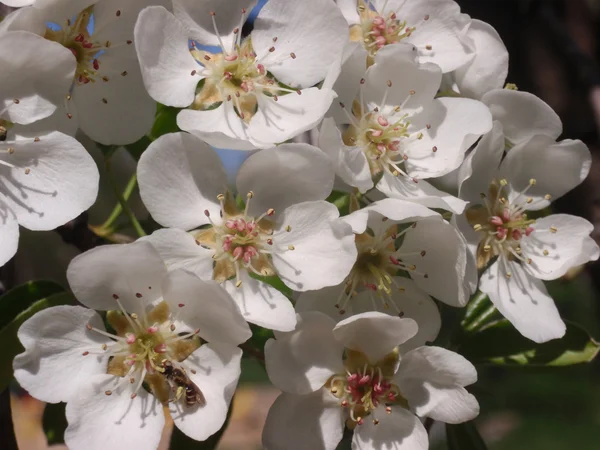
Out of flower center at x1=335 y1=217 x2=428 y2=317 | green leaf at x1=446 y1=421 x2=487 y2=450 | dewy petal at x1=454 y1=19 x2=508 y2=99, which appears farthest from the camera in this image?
green leaf at x1=446 y1=421 x2=487 y2=450

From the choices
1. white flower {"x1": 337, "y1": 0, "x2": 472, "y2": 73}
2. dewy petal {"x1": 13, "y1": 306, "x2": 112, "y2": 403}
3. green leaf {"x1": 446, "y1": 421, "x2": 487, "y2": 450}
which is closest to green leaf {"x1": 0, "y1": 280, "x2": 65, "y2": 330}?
dewy petal {"x1": 13, "y1": 306, "x2": 112, "y2": 403}

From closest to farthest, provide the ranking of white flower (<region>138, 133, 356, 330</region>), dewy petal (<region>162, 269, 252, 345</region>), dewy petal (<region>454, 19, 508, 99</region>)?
1. dewy petal (<region>162, 269, 252, 345</region>)
2. white flower (<region>138, 133, 356, 330</region>)
3. dewy petal (<region>454, 19, 508, 99</region>)

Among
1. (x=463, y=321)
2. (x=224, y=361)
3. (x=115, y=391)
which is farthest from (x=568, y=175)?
(x=115, y=391)

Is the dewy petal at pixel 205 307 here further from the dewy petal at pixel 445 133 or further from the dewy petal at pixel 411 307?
the dewy petal at pixel 445 133

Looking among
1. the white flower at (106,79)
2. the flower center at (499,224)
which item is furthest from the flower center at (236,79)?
the flower center at (499,224)

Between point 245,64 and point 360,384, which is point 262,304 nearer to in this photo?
point 360,384

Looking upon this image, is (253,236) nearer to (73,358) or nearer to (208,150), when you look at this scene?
(208,150)

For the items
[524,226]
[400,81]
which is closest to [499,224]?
[524,226]

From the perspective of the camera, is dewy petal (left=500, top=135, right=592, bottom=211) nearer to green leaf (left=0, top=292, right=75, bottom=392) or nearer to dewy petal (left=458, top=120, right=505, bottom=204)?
dewy petal (left=458, top=120, right=505, bottom=204)
